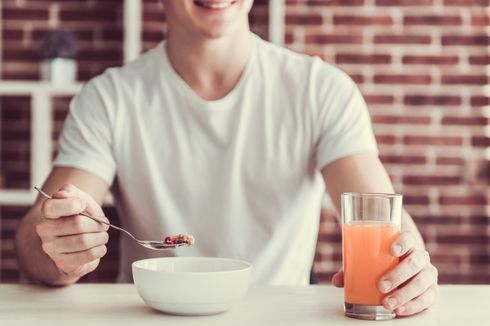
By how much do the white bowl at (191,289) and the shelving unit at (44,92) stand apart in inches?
75.8

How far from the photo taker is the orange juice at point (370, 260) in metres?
1.08

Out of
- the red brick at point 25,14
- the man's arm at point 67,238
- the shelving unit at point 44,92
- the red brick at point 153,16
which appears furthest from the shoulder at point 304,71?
the red brick at point 25,14

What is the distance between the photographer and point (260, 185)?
174 cm

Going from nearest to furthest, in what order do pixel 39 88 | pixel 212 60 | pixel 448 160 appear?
pixel 212 60 → pixel 39 88 → pixel 448 160

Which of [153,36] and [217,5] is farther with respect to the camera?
[153,36]

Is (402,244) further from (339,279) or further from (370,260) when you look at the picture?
(339,279)

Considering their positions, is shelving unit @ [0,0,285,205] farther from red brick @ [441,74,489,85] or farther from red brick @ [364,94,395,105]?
red brick @ [441,74,489,85]

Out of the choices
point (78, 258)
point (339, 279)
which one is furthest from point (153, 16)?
point (339, 279)

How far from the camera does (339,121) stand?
1.72 meters

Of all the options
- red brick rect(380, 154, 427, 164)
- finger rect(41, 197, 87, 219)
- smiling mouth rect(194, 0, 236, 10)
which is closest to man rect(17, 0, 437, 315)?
smiling mouth rect(194, 0, 236, 10)

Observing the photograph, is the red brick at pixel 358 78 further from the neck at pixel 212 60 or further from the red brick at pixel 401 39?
the neck at pixel 212 60

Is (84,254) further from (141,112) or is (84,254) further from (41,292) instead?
(141,112)

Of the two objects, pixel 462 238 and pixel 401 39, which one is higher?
pixel 401 39

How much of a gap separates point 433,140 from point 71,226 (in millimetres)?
2233
